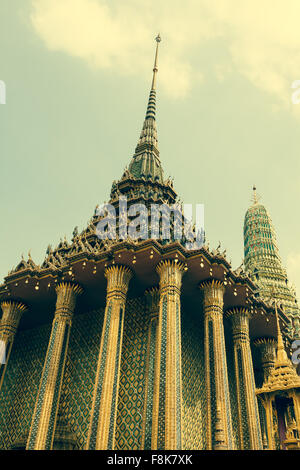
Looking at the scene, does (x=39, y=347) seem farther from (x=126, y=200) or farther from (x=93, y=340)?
(x=126, y=200)

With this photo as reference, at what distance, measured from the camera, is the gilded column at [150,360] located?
17516mm

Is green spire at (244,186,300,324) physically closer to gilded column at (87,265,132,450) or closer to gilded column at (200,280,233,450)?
gilded column at (200,280,233,450)

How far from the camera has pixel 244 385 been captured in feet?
71.1

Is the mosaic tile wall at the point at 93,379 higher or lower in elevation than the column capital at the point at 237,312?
lower

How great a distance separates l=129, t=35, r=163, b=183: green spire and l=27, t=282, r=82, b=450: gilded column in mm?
12349

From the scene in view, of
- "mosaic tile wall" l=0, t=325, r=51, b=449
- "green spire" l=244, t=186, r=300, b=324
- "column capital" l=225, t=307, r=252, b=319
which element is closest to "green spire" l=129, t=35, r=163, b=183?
"column capital" l=225, t=307, r=252, b=319

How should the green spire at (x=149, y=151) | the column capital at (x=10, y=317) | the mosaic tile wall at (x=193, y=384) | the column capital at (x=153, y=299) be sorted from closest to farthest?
the mosaic tile wall at (x=193, y=384), the column capital at (x=153, y=299), the column capital at (x=10, y=317), the green spire at (x=149, y=151)

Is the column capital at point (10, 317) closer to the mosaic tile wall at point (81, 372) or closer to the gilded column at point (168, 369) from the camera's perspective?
the mosaic tile wall at point (81, 372)

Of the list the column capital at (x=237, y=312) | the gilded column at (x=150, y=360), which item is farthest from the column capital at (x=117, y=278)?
the column capital at (x=237, y=312)

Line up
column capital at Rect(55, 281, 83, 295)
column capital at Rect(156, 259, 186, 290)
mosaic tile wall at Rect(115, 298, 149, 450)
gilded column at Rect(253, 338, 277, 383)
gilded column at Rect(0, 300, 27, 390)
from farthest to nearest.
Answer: gilded column at Rect(253, 338, 277, 383)
gilded column at Rect(0, 300, 27, 390)
column capital at Rect(55, 281, 83, 295)
column capital at Rect(156, 259, 186, 290)
mosaic tile wall at Rect(115, 298, 149, 450)

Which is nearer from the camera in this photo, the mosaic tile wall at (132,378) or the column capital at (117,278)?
the mosaic tile wall at (132,378)

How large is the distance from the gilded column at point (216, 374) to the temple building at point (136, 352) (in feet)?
0.16

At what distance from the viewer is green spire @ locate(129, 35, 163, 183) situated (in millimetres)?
31533

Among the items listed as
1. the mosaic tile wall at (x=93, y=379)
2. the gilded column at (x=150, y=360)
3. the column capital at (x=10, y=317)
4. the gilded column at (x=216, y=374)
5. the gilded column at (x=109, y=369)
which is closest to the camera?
the gilded column at (x=109, y=369)
